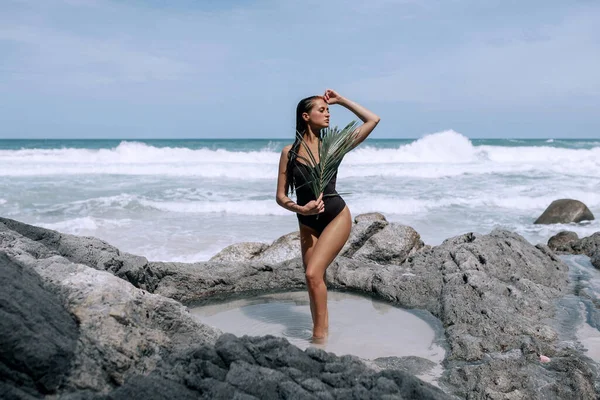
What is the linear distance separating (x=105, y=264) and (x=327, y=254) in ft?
6.24

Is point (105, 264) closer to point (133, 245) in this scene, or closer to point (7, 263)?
point (7, 263)

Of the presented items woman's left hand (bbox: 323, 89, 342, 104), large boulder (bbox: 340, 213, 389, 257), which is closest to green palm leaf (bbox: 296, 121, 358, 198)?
woman's left hand (bbox: 323, 89, 342, 104)

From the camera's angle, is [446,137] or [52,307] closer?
[52,307]

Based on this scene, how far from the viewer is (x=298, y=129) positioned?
4.44 metres

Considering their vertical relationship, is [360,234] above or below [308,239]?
below

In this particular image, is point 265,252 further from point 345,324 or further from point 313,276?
point 313,276

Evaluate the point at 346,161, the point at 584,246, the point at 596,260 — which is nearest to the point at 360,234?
the point at 596,260

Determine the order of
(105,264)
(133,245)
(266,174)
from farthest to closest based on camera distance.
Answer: (266,174)
(133,245)
(105,264)

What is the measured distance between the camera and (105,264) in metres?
4.63

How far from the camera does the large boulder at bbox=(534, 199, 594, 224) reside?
12719mm

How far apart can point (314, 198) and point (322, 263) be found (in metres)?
0.52

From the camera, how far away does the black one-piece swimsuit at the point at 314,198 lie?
14.2 feet

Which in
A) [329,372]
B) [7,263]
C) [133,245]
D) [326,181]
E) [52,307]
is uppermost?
[326,181]

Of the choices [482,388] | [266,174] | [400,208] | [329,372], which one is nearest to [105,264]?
[329,372]
